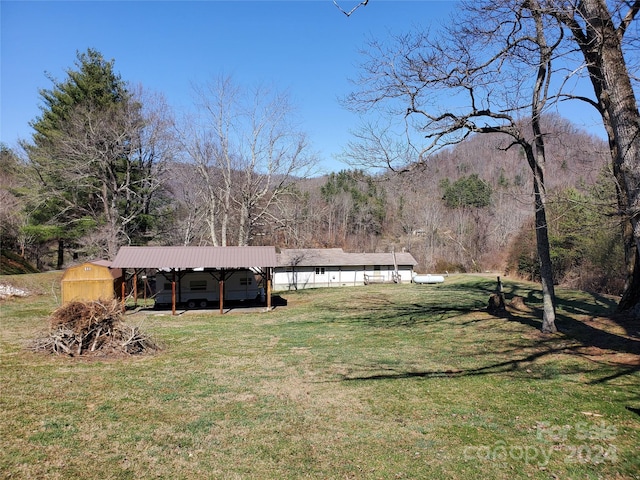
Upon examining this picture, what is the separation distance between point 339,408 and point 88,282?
60.4ft

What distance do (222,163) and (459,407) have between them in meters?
29.1

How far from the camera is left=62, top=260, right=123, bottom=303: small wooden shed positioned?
20.4 metres

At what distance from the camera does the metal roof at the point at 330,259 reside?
122ft

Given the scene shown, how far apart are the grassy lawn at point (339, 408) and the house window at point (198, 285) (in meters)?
9.61

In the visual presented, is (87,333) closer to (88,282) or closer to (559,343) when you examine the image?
(88,282)

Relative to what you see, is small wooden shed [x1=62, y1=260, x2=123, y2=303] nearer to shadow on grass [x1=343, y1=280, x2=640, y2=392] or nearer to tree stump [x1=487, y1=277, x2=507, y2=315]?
shadow on grass [x1=343, y1=280, x2=640, y2=392]

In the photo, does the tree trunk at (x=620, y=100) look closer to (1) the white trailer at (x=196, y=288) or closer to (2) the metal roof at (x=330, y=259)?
(1) the white trailer at (x=196, y=288)

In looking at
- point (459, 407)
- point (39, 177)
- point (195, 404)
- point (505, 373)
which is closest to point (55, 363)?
point (195, 404)

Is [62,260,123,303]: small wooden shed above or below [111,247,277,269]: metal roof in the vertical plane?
below

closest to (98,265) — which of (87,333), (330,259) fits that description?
(87,333)

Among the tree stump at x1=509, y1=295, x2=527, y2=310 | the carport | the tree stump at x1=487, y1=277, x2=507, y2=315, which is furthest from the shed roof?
the tree stump at x1=509, y1=295, x2=527, y2=310

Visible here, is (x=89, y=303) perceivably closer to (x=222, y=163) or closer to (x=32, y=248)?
(x=222, y=163)

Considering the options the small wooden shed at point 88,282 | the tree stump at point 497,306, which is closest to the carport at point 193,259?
the small wooden shed at point 88,282

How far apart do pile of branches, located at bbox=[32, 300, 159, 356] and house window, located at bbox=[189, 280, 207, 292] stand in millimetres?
11949
